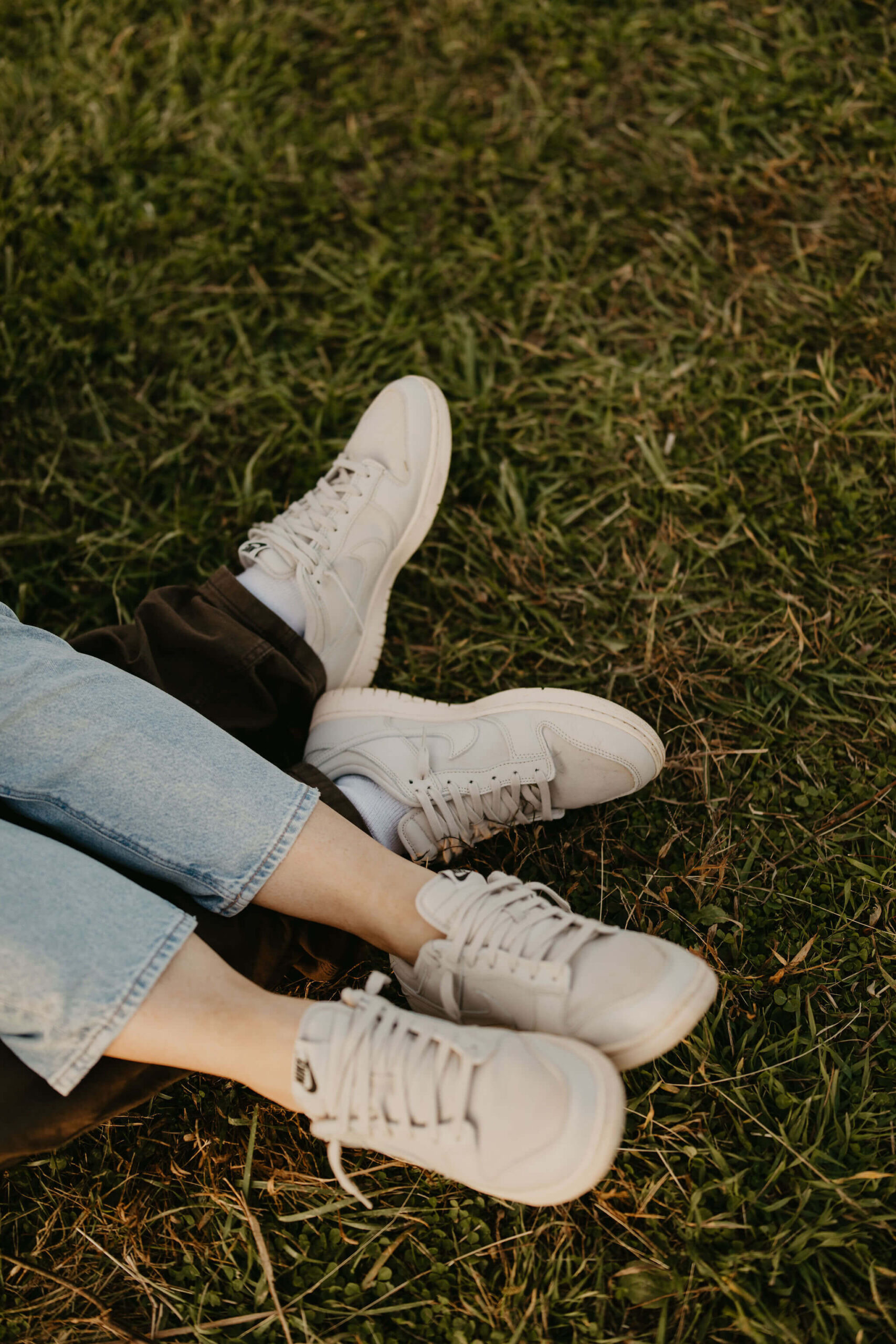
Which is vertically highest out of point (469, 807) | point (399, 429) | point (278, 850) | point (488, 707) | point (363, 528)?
point (399, 429)

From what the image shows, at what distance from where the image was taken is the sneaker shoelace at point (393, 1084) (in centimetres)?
139

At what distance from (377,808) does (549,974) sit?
59 centimetres

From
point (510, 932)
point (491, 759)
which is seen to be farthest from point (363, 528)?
point (510, 932)

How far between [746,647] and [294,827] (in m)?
1.30

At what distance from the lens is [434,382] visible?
2506 mm

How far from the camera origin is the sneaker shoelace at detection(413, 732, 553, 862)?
194 centimetres

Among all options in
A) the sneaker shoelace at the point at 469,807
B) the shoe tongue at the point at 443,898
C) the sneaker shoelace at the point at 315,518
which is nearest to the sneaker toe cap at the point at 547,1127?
the shoe tongue at the point at 443,898

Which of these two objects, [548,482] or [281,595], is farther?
[548,482]

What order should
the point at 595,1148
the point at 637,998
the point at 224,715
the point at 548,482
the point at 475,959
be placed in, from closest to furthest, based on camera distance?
the point at 595,1148 < the point at 637,998 < the point at 475,959 < the point at 224,715 < the point at 548,482

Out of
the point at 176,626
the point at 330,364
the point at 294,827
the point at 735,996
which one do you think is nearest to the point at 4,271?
the point at 330,364

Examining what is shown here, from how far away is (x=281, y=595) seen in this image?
210cm

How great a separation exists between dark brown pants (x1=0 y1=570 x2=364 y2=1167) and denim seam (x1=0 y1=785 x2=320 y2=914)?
3.1 inches

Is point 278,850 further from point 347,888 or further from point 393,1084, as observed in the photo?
point 393,1084

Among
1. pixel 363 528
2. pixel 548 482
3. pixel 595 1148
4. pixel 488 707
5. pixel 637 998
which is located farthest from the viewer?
pixel 548 482
